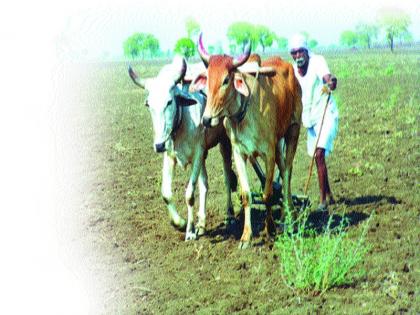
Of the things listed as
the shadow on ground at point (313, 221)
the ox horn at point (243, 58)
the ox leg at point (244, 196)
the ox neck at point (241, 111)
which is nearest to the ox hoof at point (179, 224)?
the shadow on ground at point (313, 221)

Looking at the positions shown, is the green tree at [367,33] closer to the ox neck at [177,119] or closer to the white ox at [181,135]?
the white ox at [181,135]

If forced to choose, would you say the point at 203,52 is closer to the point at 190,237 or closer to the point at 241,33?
the point at 241,33

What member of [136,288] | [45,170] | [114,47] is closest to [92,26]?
[114,47]

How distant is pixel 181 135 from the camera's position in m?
4.14

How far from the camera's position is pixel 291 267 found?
353 centimetres

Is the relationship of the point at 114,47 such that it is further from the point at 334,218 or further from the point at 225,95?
the point at 334,218

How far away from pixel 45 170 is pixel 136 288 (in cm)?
64

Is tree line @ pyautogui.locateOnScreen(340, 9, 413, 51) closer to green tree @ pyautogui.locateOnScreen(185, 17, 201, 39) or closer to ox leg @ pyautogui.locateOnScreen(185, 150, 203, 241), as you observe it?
green tree @ pyautogui.locateOnScreen(185, 17, 201, 39)

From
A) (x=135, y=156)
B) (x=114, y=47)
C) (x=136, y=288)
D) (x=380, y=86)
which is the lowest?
(x=136, y=288)

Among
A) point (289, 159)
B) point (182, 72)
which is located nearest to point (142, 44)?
point (182, 72)

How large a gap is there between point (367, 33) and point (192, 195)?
131 cm

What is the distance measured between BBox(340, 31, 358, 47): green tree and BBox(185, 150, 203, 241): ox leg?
3.39 feet

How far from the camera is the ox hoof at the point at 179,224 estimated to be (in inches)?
161

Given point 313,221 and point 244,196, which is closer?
point 313,221
